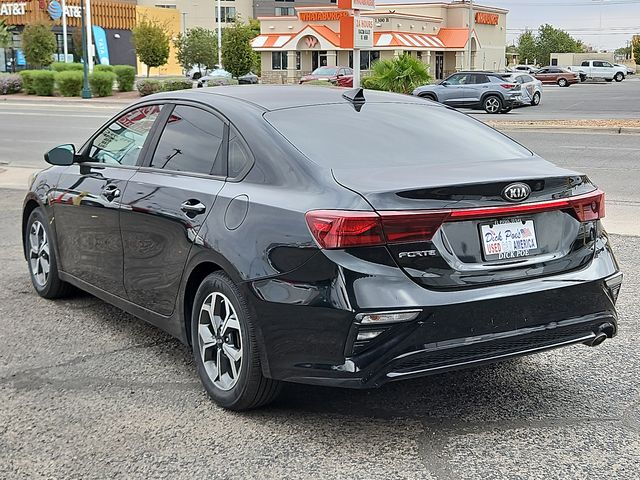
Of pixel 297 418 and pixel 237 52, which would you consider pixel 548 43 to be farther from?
pixel 297 418

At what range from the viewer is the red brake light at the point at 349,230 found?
372 centimetres

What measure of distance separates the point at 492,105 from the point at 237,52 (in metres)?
40.8

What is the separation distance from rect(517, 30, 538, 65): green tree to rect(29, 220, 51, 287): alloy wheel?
121426 millimetres

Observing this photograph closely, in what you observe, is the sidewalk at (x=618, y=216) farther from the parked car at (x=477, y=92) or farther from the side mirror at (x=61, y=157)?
the parked car at (x=477, y=92)

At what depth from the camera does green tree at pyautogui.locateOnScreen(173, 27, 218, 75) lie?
215 feet

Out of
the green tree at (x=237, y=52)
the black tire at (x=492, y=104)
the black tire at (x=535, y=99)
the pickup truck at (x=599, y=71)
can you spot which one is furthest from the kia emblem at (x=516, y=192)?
the pickup truck at (x=599, y=71)

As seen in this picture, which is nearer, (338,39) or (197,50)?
(338,39)

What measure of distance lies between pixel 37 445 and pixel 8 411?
51cm

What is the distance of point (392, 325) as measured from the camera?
3697 mm

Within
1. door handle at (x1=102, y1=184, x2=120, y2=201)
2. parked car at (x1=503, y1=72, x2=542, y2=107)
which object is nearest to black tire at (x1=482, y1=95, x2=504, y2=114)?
parked car at (x1=503, y1=72, x2=542, y2=107)

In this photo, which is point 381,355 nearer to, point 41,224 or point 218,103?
point 218,103

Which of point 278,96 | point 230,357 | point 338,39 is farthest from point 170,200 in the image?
point 338,39

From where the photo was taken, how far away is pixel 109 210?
17.5 ft

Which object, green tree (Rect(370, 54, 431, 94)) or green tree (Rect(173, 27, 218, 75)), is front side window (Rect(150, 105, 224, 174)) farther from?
green tree (Rect(173, 27, 218, 75))
